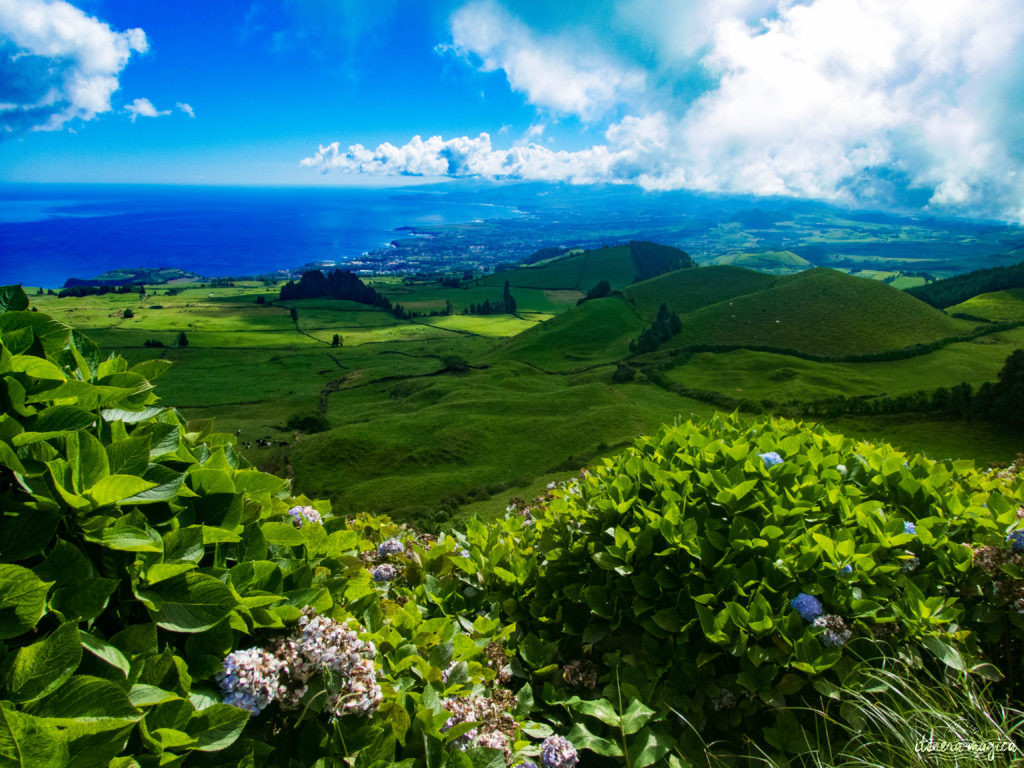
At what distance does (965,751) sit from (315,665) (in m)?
4.07

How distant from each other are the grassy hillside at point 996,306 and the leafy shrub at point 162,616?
6988 inches

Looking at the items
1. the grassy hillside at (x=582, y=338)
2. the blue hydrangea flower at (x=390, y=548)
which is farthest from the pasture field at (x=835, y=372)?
the blue hydrangea flower at (x=390, y=548)

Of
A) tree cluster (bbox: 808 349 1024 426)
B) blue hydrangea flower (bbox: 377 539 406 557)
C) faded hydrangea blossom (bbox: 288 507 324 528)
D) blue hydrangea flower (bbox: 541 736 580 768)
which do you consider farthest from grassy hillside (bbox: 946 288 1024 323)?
faded hydrangea blossom (bbox: 288 507 324 528)

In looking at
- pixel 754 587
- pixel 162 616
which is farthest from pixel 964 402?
pixel 162 616

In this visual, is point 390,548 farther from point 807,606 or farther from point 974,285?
point 974,285

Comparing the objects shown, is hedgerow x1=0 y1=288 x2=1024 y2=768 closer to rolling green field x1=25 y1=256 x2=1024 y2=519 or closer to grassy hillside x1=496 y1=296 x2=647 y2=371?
rolling green field x1=25 y1=256 x2=1024 y2=519

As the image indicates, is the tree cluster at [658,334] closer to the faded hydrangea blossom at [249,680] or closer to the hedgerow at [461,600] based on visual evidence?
the hedgerow at [461,600]

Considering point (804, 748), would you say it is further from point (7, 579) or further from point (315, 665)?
point (7, 579)

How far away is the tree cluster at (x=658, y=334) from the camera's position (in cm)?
13450

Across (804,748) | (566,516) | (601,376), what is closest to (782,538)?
(804,748)

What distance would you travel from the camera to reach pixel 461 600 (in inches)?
227

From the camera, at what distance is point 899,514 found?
19.2 feet

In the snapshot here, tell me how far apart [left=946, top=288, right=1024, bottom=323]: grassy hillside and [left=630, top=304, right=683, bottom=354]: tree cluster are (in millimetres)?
75439

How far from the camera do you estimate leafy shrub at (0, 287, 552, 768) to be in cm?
220
